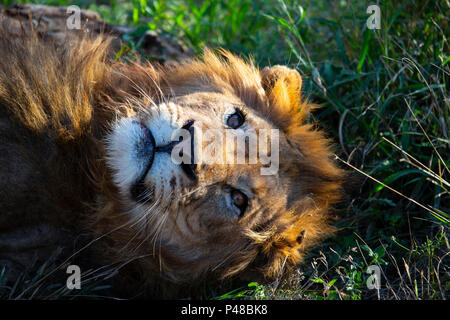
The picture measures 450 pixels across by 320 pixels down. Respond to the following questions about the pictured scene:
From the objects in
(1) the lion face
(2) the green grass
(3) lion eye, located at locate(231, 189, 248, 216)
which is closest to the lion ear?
(1) the lion face

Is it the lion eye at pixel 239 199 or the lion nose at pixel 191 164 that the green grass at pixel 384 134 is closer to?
the lion eye at pixel 239 199

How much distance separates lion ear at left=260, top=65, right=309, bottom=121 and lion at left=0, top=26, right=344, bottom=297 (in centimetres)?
5

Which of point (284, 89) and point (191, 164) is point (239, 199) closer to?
point (191, 164)

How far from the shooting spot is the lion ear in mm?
3719

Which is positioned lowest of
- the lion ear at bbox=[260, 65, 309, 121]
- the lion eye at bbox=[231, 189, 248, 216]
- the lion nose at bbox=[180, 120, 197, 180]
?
the lion eye at bbox=[231, 189, 248, 216]

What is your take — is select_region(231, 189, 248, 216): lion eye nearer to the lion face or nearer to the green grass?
the lion face

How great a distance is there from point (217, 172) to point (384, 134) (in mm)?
1624

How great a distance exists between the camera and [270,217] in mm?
3346

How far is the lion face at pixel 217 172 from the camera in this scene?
9.95ft

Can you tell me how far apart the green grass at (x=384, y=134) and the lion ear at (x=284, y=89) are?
0.57 feet

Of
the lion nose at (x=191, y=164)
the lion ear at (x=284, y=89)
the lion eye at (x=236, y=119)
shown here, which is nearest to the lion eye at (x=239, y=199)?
the lion nose at (x=191, y=164)

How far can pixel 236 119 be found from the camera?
3.39 meters
